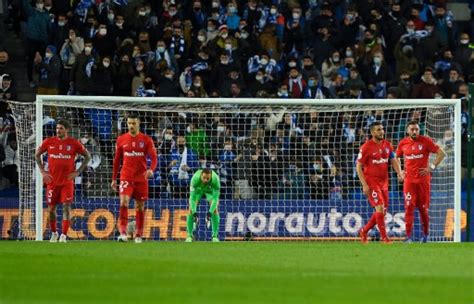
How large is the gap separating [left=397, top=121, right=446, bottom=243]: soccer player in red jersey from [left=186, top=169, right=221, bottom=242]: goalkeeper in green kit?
3.53 meters

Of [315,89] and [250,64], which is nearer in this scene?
[315,89]

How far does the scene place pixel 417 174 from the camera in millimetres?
22641

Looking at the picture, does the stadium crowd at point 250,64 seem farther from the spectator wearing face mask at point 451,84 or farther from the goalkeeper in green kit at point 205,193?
the goalkeeper in green kit at point 205,193

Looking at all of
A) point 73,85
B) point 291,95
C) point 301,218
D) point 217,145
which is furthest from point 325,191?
point 73,85

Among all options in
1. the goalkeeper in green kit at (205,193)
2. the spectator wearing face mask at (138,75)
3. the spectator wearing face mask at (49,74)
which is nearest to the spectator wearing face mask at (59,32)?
the spectator wearing face mask at (49,74)

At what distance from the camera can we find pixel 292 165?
2566 centimetres

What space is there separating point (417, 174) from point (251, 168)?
12.7 ft

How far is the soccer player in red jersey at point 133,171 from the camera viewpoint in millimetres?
21719

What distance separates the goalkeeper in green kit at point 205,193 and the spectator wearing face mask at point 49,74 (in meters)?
5.42

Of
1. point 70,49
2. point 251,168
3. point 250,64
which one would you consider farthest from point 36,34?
point 251,168

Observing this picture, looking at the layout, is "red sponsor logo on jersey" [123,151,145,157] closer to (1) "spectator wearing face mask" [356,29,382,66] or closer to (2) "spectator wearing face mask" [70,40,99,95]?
(2) "spectator wearing face mask" [70,40,99,95]

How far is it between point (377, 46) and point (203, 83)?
4435 millimetres

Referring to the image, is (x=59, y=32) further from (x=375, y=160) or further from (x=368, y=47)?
(x=375, y=160)

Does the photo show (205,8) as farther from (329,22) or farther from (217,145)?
(217,145)
